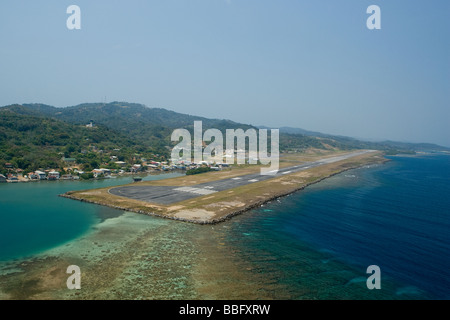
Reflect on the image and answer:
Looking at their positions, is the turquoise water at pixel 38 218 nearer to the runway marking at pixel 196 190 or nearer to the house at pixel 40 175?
the house at pixel 40 175

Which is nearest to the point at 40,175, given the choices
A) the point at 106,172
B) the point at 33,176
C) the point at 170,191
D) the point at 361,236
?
the point at 33,176

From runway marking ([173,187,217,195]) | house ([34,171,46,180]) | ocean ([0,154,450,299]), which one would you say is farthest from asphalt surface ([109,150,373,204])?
house ([34,171,46,180])

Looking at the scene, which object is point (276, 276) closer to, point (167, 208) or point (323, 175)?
point (167, 208)

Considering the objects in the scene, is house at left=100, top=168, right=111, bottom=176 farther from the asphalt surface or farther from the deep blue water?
the deep blue water
